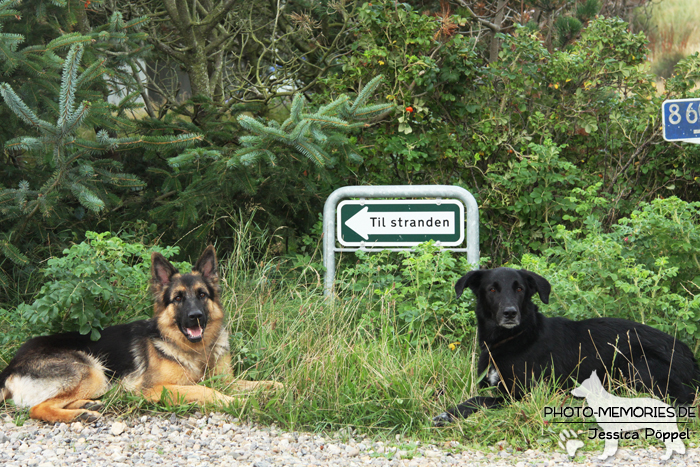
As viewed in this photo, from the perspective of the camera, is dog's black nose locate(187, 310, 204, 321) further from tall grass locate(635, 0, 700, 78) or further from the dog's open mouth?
tall grass locate(635, 0, 700, 78)

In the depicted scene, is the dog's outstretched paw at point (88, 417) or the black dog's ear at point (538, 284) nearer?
the dog's outstretched paw at point (88, 417)

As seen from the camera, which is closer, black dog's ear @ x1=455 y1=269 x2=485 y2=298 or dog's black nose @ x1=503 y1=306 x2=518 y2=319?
dog's black nose @ x1=503 y1=306 x2=518 y2=319

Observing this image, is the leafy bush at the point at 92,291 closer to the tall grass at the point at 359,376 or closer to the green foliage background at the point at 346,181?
the green foliage background at the point at 346,181

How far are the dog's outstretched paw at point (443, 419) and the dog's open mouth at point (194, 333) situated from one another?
1604mm

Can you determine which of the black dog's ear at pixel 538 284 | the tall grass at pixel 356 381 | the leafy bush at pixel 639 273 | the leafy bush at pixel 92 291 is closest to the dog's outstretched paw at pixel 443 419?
the tall grass at pixel 356 381

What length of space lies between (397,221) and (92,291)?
7.90 feet

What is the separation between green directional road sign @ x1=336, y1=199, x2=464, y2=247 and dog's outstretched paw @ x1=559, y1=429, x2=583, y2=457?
6.77 ft

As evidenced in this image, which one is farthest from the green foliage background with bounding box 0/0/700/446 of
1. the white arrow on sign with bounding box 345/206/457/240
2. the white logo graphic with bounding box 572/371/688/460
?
the white logo graphic with bounding box 572/371/688/460

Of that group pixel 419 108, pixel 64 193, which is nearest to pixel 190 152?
pixel 64 193

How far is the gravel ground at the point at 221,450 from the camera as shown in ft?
10.7

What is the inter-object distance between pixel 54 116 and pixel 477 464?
168 inches

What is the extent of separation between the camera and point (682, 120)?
14.6 ft

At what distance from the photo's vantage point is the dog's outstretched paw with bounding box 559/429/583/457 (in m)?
3.34

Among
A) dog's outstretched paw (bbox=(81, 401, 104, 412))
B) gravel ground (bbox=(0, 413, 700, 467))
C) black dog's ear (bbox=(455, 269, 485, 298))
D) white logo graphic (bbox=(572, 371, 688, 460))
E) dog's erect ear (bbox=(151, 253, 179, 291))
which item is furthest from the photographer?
dog's erect ear (bbox=(151, 253, 179, 291))
